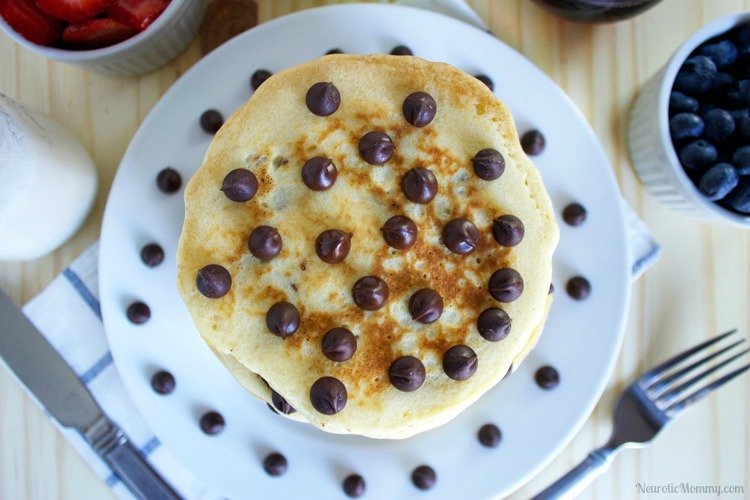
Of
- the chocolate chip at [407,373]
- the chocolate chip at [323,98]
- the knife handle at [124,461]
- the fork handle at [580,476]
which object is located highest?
the chocolate chip at [323,98]

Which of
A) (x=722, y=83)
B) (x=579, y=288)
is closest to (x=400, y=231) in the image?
(x=579, y=288)

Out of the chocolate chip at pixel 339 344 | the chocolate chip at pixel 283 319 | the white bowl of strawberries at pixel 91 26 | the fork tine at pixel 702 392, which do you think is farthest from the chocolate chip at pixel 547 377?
the white bowl of strawberries at pixel 91 26

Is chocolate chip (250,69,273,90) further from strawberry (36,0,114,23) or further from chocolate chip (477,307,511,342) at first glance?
chocolate chip (477,307,511,342)

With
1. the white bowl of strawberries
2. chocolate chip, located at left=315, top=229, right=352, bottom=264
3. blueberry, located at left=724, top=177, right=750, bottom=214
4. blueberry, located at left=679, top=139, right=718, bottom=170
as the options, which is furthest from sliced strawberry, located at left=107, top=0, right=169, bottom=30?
blueberry, located at left=724, top=177, right=750, bottom=214

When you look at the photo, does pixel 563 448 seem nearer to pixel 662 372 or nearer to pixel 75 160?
pixel 662 372

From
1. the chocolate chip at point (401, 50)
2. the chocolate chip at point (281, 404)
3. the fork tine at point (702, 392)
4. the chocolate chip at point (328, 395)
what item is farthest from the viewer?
the fork tine at point (702, 392)

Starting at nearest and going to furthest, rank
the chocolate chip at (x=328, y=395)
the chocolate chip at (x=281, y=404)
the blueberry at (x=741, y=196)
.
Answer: the chocolate chip at (x=328, y=395), the chocolate chip at (x=281, y=404), the blueberry at (x=741, y=196)

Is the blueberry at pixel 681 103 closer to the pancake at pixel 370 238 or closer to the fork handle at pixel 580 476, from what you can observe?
the pancake at pixel 370 238

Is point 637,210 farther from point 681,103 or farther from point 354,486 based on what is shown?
point 354,486
